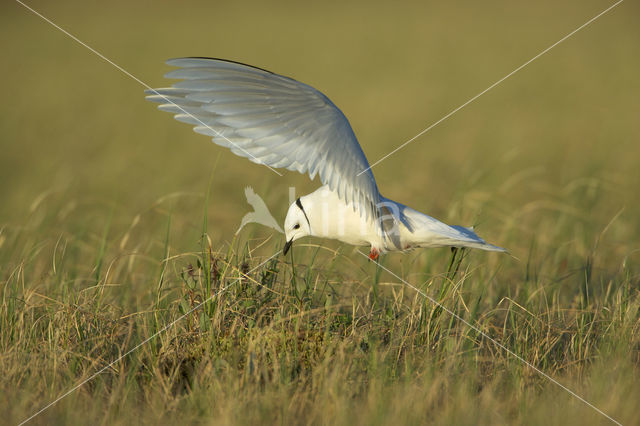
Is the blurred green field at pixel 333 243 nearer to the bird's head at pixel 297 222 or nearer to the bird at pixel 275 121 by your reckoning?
the bird's head at pixel 297 222

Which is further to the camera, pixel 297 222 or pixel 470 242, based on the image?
pixel 297 222

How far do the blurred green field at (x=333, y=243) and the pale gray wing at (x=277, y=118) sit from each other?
0.55 meters

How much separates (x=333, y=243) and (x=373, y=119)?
6054 mm

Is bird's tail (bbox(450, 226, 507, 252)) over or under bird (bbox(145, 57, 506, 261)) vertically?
under

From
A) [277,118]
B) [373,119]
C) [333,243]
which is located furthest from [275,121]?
[373,119]

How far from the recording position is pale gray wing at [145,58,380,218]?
3.21 m

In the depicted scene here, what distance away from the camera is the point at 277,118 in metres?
3.30

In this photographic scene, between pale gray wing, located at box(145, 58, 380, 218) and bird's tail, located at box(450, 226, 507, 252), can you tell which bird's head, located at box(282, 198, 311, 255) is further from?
bird's tail, located at box(450, 226, 507, 252)

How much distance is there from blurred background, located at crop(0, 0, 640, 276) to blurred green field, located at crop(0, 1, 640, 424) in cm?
7

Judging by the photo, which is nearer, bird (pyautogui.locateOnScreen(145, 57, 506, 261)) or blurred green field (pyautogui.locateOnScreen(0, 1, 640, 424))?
blurred green field (pyautogui.locateOnScreen(0, 1, 640, 424))

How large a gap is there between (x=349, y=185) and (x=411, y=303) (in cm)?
91

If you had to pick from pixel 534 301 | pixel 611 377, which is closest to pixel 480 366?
pixel 611 377

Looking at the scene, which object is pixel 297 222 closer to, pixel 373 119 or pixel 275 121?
pixel 275 121

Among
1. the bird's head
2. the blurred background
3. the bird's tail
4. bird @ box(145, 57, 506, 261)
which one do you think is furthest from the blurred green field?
bird @ box(145, 57, 506, 261)
